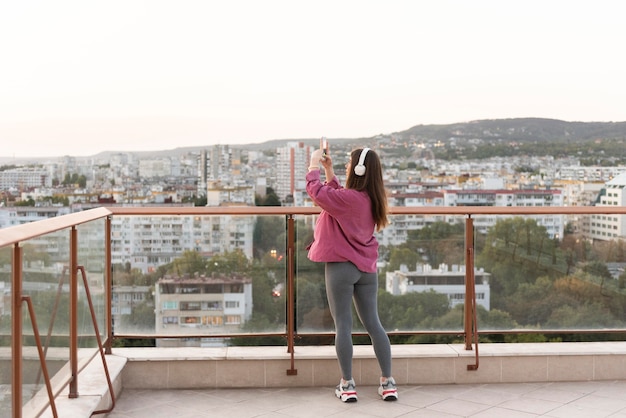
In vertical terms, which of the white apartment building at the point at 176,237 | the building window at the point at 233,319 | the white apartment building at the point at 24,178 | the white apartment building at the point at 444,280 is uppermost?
the white apartment building at the point at 24,178

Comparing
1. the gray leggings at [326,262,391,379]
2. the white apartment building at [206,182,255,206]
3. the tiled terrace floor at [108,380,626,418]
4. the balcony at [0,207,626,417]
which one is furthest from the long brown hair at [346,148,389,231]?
the white apartment building at [206,182,255,206]

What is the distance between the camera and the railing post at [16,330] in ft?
9.07

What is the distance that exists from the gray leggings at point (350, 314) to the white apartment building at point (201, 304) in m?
0.76

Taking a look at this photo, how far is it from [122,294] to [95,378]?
0.81 meters

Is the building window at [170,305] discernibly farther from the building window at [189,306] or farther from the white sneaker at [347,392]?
the white sneaker at [347,392]

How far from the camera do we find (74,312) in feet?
12.4

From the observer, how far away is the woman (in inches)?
170

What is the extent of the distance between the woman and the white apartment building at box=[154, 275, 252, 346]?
28.7 inches

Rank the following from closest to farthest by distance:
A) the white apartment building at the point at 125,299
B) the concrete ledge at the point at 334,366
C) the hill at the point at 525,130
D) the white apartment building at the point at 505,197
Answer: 1. the concrete ledge at the point at 334,366
2. the white apartment building at the point at 125,299
3. the hill at the point at 525,130
4. the white apartment building at the point at 505,197

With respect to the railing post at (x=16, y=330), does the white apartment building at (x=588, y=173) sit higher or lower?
higher

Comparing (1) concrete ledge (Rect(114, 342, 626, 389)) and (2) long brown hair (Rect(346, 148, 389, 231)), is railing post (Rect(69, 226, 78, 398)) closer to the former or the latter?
(1) concrete ledge (Rect(114, 342, 626, 389))

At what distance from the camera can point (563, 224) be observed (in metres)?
5.20

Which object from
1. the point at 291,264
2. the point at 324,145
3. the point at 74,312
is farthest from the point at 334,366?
the point at 74,312

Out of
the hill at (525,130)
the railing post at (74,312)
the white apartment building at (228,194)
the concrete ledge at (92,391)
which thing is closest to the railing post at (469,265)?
the concrete ledge at (92,391)
